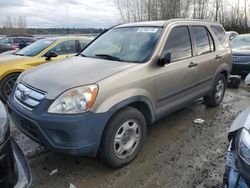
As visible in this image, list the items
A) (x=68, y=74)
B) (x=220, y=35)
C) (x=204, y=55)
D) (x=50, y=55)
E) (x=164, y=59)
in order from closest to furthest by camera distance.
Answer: (x=68, y=74) → (x=164, y=59) → (x=204, y=55) → (x=220, y=35) → (x=50, y=55)

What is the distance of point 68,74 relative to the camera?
3.26 m

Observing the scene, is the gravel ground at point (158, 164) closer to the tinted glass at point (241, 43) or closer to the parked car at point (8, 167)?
the parked car at point (8, 167)

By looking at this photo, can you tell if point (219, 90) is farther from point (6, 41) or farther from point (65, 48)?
point (6, 41)

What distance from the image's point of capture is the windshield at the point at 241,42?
9.61m

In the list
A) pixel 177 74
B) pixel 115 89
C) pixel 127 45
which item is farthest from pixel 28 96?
pixel 177 74

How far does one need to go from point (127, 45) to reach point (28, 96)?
164 centimetres

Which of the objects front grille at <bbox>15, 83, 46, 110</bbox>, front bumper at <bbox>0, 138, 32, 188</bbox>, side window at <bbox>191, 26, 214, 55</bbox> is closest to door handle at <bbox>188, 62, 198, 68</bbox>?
side window at <bbox>191, 26, 214, 55</bbox>

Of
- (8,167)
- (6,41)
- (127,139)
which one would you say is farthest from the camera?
(6,41)

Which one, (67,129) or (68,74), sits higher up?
(68,74)

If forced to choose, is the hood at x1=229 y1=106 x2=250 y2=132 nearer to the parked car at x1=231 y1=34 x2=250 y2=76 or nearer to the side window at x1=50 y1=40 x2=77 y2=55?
the side window at x1=50 y1=40 x2=77 y2=55

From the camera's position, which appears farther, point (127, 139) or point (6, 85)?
point (6, 85)

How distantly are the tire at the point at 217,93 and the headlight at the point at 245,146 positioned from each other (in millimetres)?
3429

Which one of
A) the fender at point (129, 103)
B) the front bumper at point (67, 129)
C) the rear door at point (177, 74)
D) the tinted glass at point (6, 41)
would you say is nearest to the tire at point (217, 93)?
the rear door at point (177, 74)

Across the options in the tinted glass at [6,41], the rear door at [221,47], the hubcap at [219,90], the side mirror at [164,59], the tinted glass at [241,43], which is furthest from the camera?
the tinted glass at [6,41]
